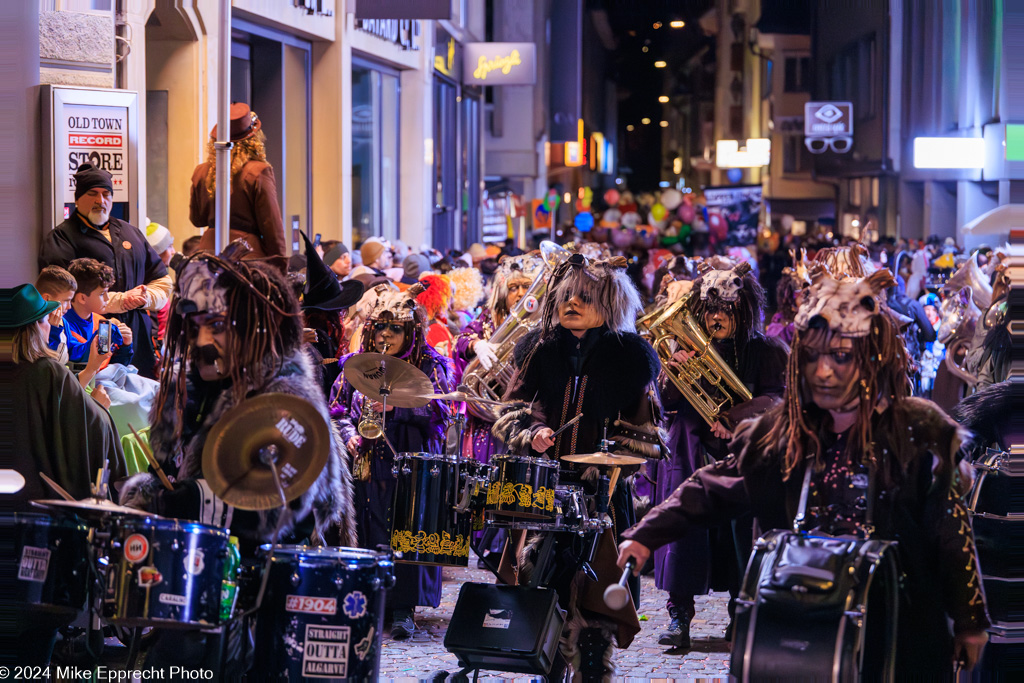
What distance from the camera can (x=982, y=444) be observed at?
7266 mm

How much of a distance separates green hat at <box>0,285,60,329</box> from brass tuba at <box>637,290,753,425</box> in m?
3.72

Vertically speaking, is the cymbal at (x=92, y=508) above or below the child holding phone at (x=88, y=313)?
below

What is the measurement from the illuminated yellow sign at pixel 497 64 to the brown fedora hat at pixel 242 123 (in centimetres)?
1962

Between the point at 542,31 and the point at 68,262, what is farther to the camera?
the point at 542,31

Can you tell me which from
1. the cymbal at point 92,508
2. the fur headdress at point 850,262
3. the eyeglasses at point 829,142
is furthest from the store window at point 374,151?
the eyeglasses at point 829,142

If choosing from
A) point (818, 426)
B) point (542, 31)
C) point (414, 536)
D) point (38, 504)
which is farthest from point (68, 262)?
point (542, 31)

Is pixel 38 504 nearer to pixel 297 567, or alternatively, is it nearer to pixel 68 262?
pixel 297 567

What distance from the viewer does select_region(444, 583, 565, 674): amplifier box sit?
5812 millimetres

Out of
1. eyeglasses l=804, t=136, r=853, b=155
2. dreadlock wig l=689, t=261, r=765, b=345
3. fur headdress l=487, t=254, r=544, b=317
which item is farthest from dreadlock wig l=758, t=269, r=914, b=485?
eyeglasses l=804, t=136, r=853, b=155

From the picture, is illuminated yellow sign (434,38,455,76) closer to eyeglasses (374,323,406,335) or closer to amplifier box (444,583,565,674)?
eyeglasses (374,323,406,335)

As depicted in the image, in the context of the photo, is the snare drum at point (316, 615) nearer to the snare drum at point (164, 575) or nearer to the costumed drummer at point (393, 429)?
the snare drum at point (164, 575)

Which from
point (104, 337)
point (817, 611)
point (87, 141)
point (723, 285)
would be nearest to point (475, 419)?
point (723, 285)

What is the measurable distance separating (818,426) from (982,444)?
11.1ft

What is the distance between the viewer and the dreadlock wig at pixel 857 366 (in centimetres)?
422
